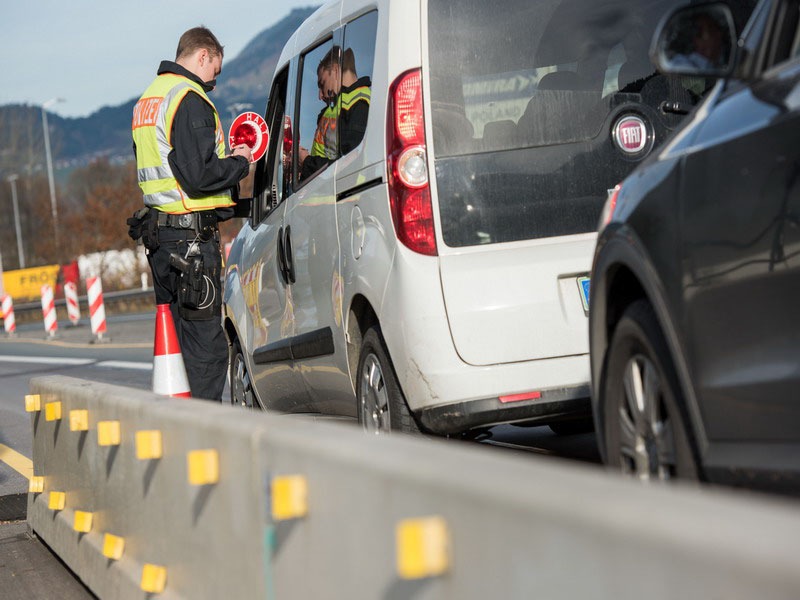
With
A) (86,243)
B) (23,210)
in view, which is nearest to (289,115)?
(86,243)

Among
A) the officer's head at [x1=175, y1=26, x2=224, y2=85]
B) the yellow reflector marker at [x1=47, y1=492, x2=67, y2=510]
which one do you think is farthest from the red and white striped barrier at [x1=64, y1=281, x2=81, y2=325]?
the yellow reflector marker at [x1=47, y1=492, x2=67, y2=510]

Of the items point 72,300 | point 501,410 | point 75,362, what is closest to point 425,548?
point 501,410

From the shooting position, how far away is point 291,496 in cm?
295

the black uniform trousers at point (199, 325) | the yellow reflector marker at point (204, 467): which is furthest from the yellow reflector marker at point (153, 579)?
the black uniform trousers at point (199, 325)

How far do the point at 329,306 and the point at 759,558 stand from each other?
4.94 m

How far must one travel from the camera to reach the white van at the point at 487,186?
5273 mm

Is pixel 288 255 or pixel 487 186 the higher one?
pixel 487 186

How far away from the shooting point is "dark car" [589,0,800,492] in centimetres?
313

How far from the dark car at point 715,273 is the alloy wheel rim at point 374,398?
1.65 m

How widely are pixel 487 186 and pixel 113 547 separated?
190cm

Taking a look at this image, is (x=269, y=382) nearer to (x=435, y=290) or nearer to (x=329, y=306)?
(x=329, y=306)

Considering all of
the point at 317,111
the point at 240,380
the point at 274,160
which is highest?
the point at 317,111

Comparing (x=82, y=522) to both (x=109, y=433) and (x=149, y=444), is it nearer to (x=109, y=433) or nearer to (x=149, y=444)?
(x=109, y=433)

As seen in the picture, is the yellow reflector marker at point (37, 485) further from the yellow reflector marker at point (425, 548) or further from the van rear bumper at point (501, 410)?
the yellow reflector marker at point (425, 548)
